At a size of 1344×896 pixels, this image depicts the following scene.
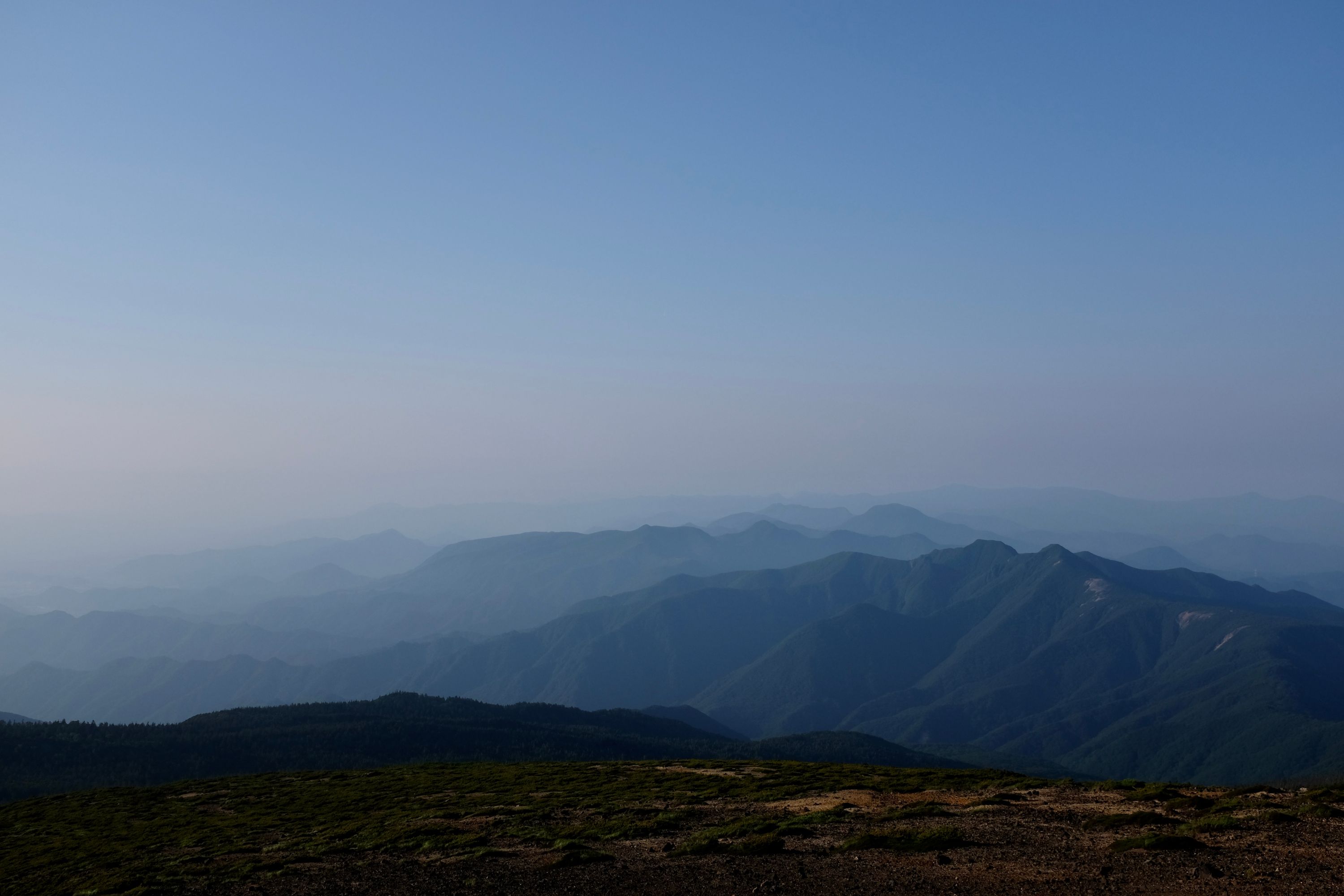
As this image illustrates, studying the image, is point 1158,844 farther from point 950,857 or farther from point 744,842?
point 744,842

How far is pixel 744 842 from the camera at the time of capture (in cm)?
3409

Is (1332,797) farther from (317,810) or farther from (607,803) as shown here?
(317,810)

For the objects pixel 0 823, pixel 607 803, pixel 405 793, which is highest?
pixel 607 803

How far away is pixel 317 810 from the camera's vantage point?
6219 cm

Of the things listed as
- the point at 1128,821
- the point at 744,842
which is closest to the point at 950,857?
the point at 744,842

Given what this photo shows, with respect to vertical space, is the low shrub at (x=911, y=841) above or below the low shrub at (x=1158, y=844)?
below

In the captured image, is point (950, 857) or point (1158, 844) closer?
point (1158, 844)

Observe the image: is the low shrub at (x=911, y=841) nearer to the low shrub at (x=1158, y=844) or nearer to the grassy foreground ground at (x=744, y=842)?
the grassy foreground ground at (x=744, y=842)

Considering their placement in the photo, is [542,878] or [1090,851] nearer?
[1090,851]

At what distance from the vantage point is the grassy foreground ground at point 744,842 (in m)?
28.0

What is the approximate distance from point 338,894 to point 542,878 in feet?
29.2

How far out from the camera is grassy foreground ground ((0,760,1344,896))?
1104 inches

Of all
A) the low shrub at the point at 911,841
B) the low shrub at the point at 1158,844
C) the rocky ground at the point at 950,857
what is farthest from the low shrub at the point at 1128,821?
the low shrub at the point at 911,841

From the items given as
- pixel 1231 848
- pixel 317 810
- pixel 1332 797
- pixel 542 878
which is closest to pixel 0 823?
pixel 317 810
